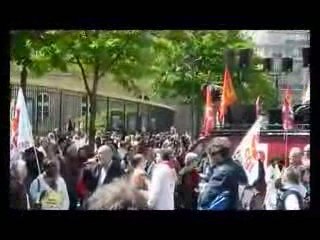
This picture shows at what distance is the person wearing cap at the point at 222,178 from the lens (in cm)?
583

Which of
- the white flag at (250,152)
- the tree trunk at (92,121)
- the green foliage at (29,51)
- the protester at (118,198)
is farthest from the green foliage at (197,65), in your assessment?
the green foliage at (29,51)

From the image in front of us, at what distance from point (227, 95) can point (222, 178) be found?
26.6 inches

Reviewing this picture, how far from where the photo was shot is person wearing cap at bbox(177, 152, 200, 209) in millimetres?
5824

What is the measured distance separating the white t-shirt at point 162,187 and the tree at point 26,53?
1.22m

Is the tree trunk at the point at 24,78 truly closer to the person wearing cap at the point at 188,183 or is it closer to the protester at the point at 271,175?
the person wearing cap at the point at 188,183

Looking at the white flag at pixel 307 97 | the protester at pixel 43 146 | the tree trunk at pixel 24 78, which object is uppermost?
the tree trunk at pixel 24 78

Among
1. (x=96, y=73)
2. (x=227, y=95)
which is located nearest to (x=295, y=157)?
(x=227, y=95)

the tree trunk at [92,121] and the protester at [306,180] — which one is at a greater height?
the tree trunk at [92,121]

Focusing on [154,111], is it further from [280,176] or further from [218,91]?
[280,176]

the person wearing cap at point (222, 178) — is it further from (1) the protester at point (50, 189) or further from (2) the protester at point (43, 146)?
(2) the protester at point (43, 146)

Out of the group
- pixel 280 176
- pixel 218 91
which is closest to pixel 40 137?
pixel 218 91

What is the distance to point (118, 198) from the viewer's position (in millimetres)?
5824

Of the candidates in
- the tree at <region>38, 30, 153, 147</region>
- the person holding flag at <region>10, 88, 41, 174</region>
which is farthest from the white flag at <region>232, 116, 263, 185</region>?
the person holding flag at <region>10, 88, 41, 174</region>
